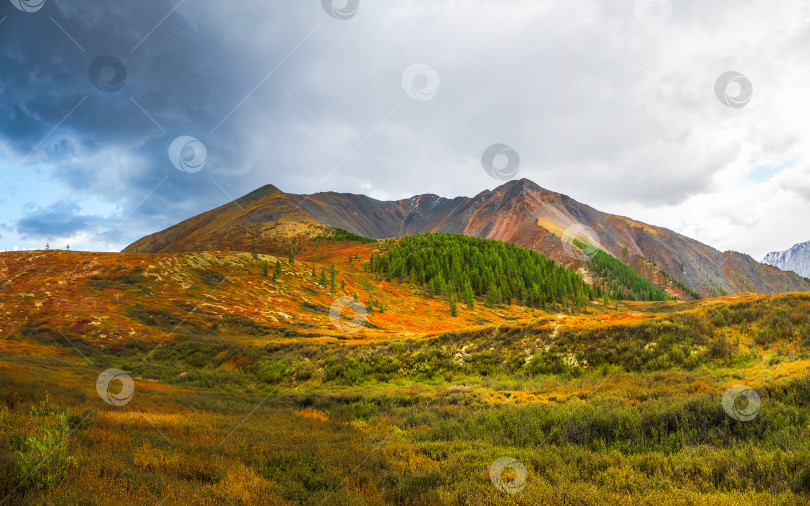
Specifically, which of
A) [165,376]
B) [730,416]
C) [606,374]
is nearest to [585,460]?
[730,416]

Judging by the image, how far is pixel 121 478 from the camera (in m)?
5.63

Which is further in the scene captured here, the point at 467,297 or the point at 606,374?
the point at 467,297

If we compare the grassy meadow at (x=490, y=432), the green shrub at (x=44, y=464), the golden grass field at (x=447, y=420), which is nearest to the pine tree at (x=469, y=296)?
the golden grass field at (x=447, y=420)

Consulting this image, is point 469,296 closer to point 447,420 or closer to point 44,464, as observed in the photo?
point 447,420

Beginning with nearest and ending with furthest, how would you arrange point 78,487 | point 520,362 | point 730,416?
point 78,487 < point 730,416 < point 520,362

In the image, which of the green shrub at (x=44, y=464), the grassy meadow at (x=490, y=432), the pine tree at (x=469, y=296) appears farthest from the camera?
the pine tree at (x=469, y=296)

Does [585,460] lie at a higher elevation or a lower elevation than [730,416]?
lower

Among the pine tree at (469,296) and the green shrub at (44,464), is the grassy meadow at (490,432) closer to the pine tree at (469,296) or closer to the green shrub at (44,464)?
the green shrub at (44,464)

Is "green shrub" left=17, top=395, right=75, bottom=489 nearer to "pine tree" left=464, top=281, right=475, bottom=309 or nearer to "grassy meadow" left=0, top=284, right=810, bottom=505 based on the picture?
"grassy meadow" left=0, top=284, right=810, bottom=505

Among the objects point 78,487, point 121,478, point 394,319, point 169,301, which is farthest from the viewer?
point 394,319

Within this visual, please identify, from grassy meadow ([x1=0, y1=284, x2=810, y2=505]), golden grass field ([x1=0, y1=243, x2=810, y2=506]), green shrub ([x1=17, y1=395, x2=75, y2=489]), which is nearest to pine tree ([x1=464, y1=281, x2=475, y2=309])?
golden grass field ([x1=0, y1=243, x2=810, y2=506])

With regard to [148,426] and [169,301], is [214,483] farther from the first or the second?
[169,301]

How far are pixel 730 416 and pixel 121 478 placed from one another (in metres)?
13.1

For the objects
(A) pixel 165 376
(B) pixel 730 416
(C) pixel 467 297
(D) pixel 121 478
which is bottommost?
(A) pixel 165 376
